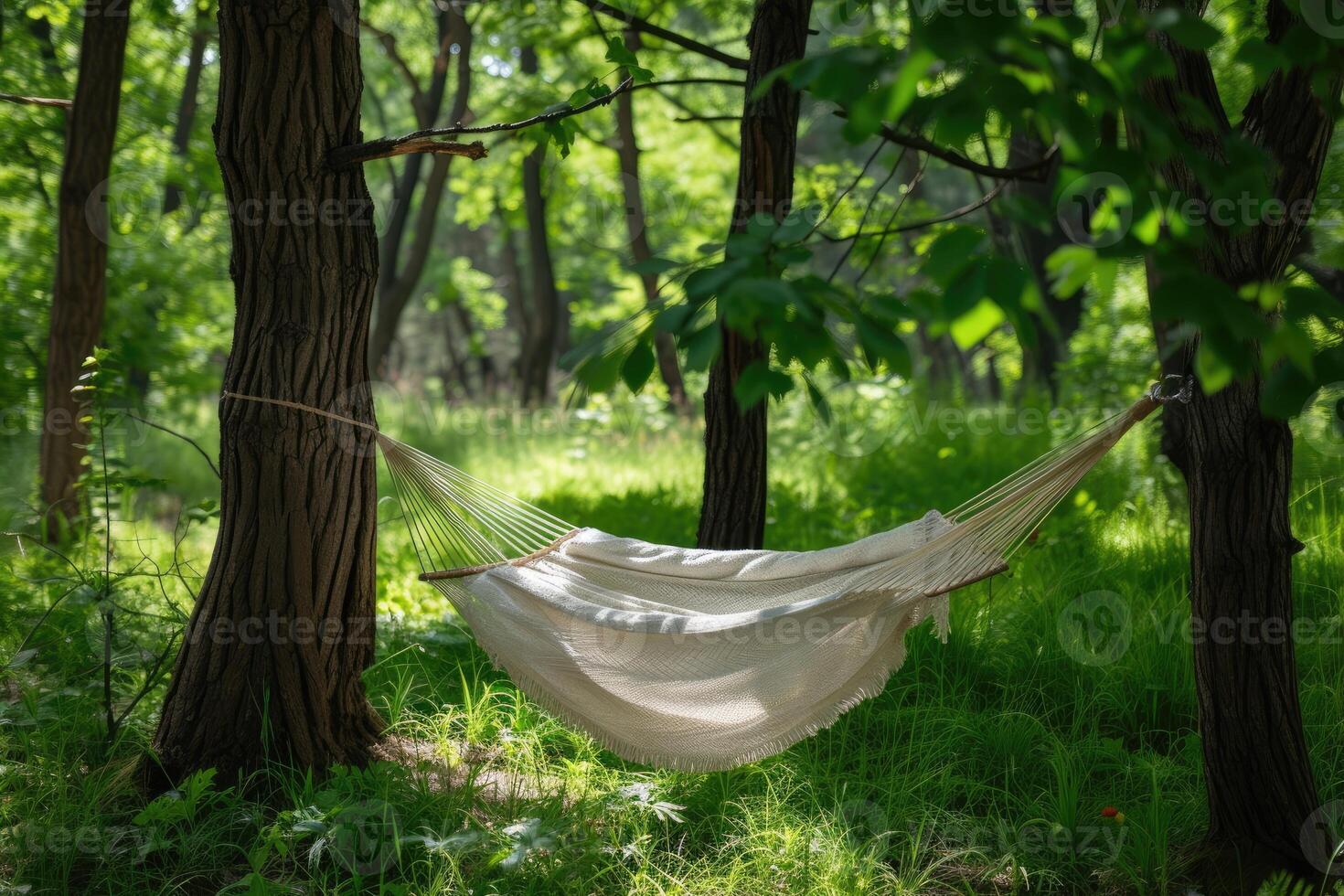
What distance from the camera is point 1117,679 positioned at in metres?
2.49

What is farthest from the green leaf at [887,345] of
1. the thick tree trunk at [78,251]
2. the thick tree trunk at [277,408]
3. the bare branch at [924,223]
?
the thick tree trunk at [78,251]

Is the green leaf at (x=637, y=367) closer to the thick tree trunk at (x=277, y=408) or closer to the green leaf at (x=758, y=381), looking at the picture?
the green leaf at (x=758, y=381)

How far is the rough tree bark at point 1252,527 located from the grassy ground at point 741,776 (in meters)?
0.18

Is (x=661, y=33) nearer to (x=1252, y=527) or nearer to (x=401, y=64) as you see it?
(x=1252, y=527)

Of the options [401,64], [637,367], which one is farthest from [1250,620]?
[401,64]

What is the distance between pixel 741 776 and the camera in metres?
2.28

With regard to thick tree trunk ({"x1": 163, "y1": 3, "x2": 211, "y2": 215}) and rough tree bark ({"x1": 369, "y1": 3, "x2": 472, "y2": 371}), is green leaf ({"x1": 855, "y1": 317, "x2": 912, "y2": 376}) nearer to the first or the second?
rough tree bark ({"x1": 369, "y1": 3, "x2": 472, "y2": 371})

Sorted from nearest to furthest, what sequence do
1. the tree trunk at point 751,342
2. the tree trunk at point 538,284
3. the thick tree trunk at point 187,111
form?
the tree trunk at point 751,342 → the thick tree trunk at point 187,111 → the tree trunk at point 538,284

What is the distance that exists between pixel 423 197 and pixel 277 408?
5628 millimetres

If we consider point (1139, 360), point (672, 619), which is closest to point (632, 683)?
point (672, 619)

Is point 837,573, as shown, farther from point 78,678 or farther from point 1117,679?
point 78,678

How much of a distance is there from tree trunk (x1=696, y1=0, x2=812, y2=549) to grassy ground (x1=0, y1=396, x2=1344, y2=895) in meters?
0.58

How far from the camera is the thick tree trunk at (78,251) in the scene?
12.7 ft

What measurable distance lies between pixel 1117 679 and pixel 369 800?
175cm
